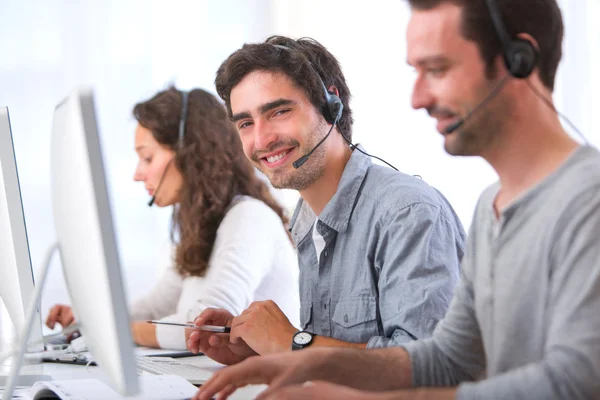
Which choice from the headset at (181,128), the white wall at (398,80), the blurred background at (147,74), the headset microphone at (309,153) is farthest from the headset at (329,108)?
the blurred background at (147,74)

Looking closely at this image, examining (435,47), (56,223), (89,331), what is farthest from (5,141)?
(435,47)

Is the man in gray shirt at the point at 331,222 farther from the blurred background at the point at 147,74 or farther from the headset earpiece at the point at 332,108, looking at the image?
the blurred background at the point at 147,74

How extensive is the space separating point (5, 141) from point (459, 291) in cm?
83

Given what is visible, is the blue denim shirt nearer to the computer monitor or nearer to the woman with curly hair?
the woman with curly hair

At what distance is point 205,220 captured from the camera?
232 centimetres

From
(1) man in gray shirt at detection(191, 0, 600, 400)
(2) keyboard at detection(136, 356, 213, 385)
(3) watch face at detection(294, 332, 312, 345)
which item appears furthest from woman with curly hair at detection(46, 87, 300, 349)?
(1) man in gray shirt at detection(191, 0, 600, 400)

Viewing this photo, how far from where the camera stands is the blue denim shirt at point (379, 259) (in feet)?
4.37

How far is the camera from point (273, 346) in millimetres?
1479

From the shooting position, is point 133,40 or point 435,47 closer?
point 435,47

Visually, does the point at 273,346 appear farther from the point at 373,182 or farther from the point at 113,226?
the point at 113,226

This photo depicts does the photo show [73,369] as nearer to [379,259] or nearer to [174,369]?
[174,369]

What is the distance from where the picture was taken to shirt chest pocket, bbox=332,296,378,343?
1467mm

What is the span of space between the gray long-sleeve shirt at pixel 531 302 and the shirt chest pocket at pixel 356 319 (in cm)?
34

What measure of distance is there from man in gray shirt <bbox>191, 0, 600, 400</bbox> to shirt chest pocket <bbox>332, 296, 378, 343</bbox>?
340 mm
